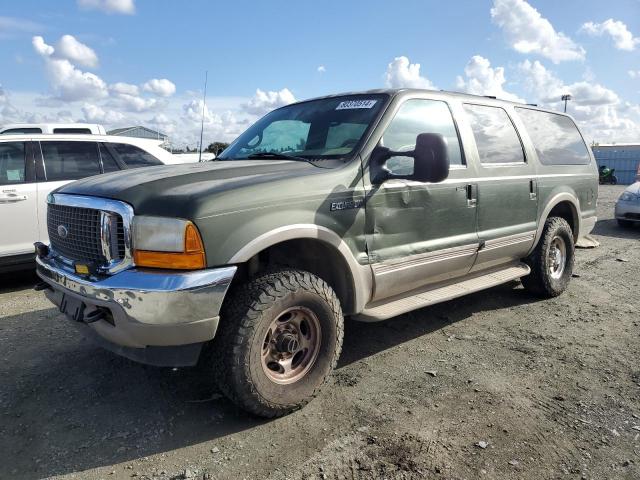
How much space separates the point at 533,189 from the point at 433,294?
1765mm

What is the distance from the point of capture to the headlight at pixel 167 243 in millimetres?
2568

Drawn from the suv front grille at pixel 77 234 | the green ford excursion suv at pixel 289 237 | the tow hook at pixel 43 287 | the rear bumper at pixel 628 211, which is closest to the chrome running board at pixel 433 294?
the green ford excursion suv at pixel 289 237

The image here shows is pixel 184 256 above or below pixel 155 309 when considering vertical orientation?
above

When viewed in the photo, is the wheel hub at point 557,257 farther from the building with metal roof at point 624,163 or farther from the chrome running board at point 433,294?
the building with metal roof at point 624,163

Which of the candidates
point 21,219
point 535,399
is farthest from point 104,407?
point 21,219

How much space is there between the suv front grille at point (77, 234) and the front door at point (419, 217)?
1682mm

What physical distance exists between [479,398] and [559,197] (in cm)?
293

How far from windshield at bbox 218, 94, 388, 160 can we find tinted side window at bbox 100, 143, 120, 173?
2627 mm

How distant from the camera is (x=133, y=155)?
664 centimetres

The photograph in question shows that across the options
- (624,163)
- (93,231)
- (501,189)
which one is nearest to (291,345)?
(93,231)

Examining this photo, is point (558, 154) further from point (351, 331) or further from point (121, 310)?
point (121, 310)

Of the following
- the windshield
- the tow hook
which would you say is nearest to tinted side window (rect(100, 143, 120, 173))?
the windshield

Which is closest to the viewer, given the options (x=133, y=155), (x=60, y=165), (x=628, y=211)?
(x=60, y=165)

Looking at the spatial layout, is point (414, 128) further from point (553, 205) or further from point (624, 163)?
point (624, 163)
